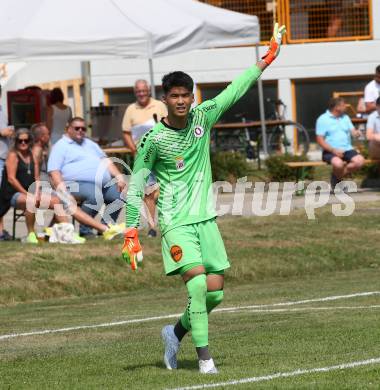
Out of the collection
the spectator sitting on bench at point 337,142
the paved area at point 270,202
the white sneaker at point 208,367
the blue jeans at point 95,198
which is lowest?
the white sneaker at point 208,367

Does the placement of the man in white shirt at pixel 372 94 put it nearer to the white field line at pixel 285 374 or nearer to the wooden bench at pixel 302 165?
the wooden bench at pixel 302 165

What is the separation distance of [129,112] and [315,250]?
4.03 meters

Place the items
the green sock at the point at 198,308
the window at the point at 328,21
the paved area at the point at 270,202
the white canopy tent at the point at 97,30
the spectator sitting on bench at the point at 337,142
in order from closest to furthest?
the green sock at the point at 198,308
the white canopy tent at the point at 97,30
the paved area at the point at 270,202
the spectator sitting on bench at the point at 337,142
the window at the point at 328,21

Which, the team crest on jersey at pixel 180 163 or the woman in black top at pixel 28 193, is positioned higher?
the team crest on jersey at pixel 180 163

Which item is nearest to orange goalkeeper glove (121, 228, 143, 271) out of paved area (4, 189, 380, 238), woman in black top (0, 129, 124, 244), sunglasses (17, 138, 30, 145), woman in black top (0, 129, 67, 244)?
woman in black top (0, 129, 124, 244)

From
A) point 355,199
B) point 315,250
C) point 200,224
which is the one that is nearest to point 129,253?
point 200,224

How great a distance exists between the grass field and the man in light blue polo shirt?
3.79 feet

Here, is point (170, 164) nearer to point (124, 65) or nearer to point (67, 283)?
point (67, 283)

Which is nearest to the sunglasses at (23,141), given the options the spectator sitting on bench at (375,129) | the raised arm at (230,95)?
the spectator sitting on bench at (375,129)

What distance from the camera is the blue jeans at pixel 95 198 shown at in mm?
17250

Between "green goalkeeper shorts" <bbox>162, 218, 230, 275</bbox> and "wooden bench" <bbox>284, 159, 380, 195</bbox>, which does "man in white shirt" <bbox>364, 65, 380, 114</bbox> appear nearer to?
"wooden bench" <bbox>284, 159, 380, 195</bbox>

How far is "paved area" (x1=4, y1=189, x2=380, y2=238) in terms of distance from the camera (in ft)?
64.1

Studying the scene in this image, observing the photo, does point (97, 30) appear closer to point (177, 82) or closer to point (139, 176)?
point (139, 176)

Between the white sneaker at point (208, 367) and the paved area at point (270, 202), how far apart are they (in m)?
9.87
